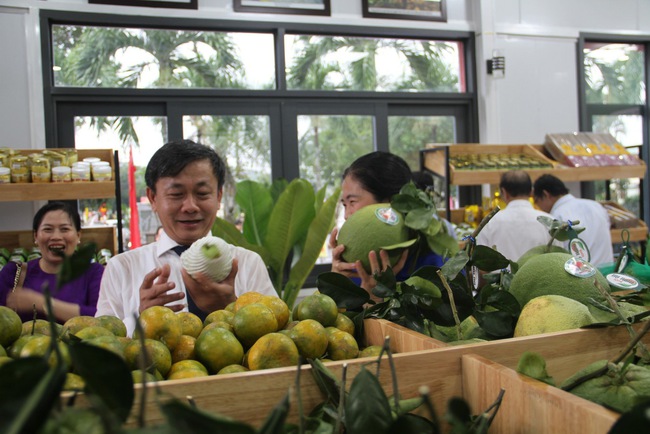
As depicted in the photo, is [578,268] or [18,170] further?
[18,170]

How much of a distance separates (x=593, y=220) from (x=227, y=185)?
274cm

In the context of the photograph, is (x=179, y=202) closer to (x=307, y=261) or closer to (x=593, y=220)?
(x=307, y=261)

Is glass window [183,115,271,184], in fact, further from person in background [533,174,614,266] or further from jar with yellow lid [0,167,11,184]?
person in background [533,174,614,266]

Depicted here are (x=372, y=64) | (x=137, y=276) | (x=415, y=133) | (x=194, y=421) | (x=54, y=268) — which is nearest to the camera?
(x=194, y=421)

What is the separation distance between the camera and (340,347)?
1047mm

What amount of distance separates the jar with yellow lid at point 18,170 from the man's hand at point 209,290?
7.85 feet

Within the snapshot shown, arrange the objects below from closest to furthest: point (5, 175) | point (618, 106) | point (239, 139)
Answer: point (5, 175), point (239, 139), point (618, 106)

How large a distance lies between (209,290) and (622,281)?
3.47 ft

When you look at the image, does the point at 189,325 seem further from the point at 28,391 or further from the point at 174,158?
the point at 174,158

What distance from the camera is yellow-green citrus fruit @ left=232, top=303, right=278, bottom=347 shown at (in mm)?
1016

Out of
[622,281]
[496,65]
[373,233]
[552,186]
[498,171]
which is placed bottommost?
[622,281]

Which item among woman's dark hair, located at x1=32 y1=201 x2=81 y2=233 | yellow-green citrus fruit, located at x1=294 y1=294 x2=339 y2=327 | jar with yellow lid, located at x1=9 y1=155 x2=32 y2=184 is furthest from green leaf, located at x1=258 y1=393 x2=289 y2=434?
jar with yellow lid, located at x1=9 y1=155 x2=32 y2=184

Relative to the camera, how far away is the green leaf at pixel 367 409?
0.61 meters

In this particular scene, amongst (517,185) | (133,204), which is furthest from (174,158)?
(133,204)
